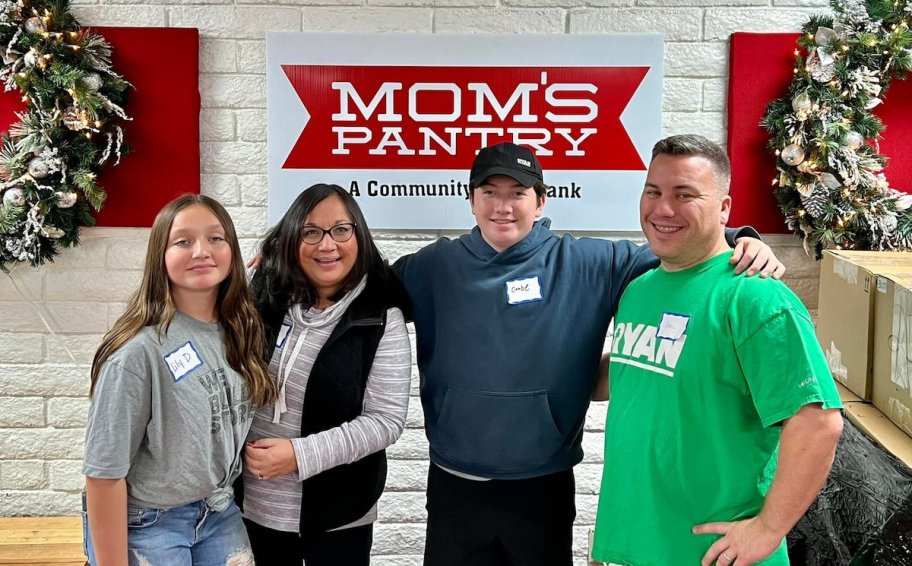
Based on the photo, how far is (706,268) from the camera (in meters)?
1.38

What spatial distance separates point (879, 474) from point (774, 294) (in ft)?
1.71

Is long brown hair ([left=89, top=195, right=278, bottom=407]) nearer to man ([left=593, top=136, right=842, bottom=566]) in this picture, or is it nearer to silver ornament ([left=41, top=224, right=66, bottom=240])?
man ([left=593, top=136, right=842, bottom=566])

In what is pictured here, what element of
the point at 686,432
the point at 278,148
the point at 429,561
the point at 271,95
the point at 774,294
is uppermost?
the point at 271,95

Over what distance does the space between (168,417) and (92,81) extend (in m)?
1.24

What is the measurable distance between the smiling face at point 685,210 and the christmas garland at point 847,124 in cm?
99

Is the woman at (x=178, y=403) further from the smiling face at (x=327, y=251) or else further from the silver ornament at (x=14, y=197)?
the silver ornament at (x=14, y=197)

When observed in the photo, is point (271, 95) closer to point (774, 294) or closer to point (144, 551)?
point (144, 551)

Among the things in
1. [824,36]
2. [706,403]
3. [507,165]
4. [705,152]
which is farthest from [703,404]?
[824,36]

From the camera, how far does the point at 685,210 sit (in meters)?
1.36

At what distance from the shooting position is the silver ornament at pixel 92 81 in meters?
2.18

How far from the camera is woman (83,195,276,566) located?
4.54 feet

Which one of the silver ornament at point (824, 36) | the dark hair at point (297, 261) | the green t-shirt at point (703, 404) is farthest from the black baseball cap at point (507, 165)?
the silver ornament at point (824, 36)

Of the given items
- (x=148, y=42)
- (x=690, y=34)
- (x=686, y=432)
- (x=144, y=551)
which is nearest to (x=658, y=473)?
(x=686, y=432)

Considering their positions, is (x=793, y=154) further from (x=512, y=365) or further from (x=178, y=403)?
(x=178, y=403)
